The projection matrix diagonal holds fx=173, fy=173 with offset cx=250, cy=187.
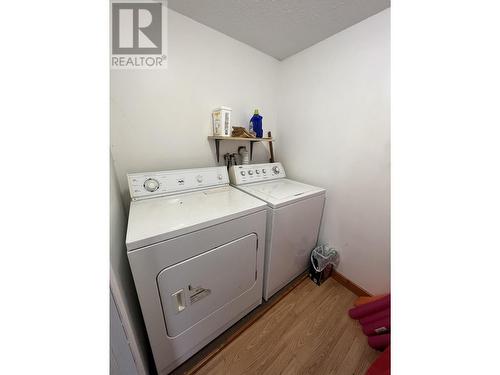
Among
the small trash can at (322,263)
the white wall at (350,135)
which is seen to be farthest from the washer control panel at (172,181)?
the small trash can at (322,263)

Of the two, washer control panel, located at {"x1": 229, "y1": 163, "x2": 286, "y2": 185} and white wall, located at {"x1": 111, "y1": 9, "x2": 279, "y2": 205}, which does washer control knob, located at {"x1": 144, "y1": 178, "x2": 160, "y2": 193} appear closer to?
white wall, located at {"x1": 111, "y1": 9, "x2": 279, "y2": 205}

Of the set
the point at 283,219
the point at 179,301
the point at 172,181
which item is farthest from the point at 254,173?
the point at 179,301

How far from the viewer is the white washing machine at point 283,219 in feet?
4.14

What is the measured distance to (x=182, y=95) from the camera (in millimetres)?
1418

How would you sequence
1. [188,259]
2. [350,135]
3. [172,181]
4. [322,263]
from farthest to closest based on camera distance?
1. [322,263]
2. [350,135]
3. [172,181]
4. [188,259]

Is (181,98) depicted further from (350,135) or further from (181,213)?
(350,135)

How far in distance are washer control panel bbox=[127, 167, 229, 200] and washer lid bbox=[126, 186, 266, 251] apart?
51mm

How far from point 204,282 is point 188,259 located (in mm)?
203

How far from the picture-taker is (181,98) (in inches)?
55.8

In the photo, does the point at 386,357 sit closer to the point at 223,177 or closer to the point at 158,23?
the point at 223,177

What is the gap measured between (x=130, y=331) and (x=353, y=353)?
1364mm

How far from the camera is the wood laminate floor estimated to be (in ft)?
3.52

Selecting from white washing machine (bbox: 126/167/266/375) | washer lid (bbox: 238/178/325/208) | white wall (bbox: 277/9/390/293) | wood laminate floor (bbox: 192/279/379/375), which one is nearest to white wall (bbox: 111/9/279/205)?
white washing machine (bbox: 126/167/266/375)
